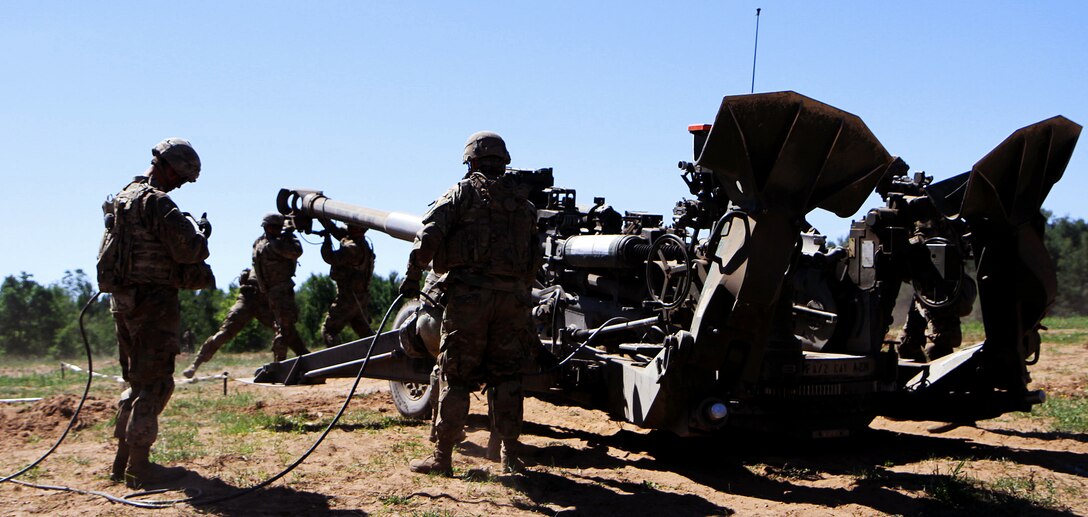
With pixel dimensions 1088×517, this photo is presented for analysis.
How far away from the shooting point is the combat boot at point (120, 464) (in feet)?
22.6

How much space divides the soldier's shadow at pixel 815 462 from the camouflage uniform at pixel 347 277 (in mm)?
4457

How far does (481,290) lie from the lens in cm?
695

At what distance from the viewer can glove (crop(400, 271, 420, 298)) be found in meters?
7.25

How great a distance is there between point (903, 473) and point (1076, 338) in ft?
41.5

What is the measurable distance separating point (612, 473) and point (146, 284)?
3.39 meters

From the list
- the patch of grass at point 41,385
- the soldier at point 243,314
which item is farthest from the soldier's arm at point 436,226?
the patch of grass at point 41,385

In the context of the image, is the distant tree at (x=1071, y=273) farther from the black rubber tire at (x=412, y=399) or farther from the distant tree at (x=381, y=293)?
the black rubber tire at (x=412, y=399)

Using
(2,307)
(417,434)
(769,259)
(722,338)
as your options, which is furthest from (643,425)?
(2,307)

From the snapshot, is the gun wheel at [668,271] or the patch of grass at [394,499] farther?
the gun wheel at [668,271]

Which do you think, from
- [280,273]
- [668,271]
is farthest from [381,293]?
[668,271]

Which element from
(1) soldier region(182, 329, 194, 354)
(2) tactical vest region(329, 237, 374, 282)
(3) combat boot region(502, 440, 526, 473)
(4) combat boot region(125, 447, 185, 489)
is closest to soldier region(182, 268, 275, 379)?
(2) tactical vest region(329, 237, 374, 282)

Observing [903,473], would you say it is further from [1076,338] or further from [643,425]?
[1076,338]

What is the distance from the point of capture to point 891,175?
941 centimetres

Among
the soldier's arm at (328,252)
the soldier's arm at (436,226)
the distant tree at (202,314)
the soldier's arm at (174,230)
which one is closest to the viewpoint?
the soldier's arm at (174,230)
